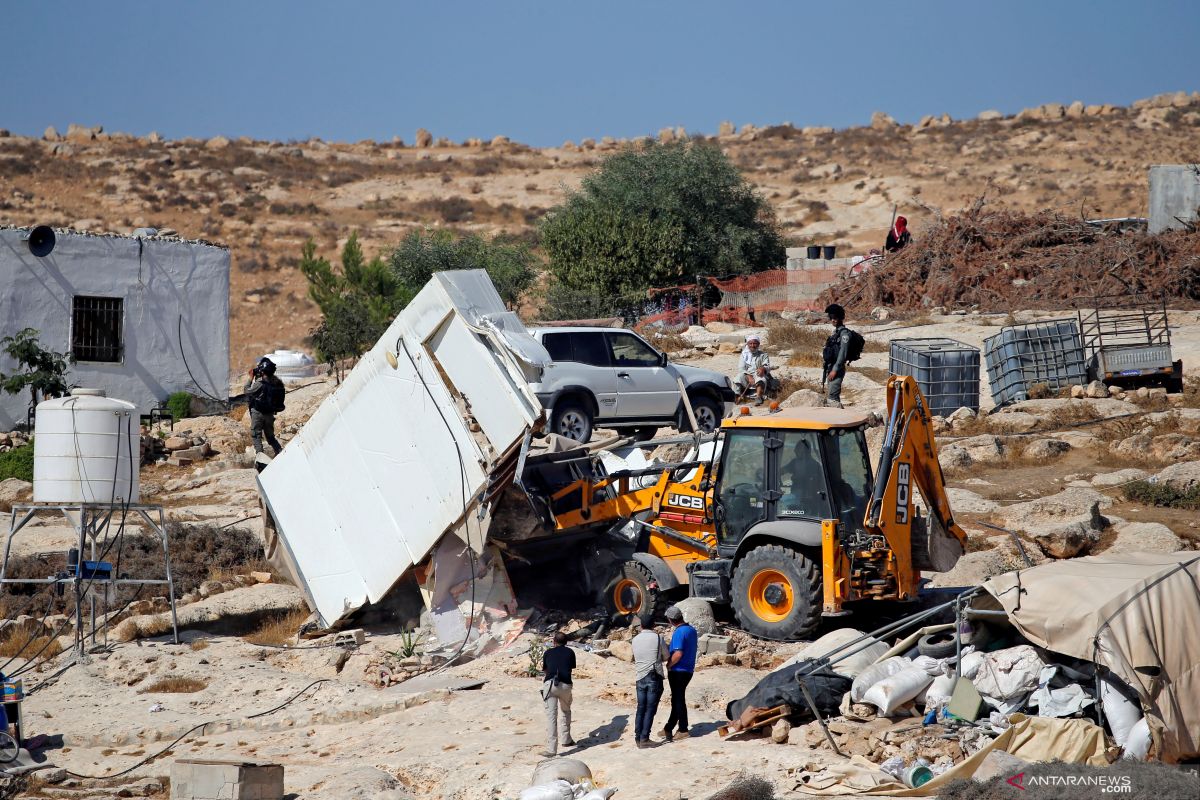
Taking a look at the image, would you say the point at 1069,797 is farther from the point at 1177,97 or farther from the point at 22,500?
the point at 1177,97

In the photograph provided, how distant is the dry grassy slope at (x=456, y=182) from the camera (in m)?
56.8

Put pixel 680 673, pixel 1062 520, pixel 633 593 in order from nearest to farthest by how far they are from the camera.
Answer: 1. pixel 680 673
2. pixel 633 593
3. pixel 1062 520

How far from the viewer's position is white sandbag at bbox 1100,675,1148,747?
863 centimetres

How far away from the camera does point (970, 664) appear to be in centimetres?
981

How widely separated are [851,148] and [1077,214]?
22.6 metres

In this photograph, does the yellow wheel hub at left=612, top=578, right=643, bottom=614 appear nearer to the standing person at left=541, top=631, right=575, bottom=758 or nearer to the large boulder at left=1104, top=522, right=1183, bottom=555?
the standing person at left=541, top=631, right=575, bottom=758

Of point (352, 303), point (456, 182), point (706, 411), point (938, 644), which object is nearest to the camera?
point (938, 644)

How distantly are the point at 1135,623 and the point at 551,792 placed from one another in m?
4.20

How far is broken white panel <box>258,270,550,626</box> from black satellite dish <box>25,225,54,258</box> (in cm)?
1232

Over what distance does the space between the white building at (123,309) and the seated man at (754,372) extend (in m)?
11.7

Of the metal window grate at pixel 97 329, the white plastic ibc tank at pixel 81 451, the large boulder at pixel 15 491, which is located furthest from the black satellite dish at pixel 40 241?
the white plastic ibc tank at pixel 81 451

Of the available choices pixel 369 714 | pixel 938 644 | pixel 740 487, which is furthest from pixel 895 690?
pixel 369 714

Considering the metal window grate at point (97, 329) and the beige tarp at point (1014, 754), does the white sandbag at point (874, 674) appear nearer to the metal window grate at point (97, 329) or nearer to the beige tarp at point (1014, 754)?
the beige tarp at point (1014, 754)

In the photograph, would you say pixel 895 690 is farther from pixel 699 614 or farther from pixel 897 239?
pixel 897 239
